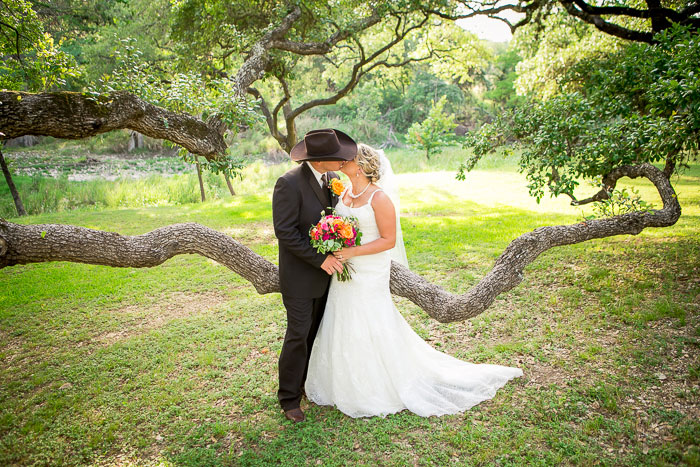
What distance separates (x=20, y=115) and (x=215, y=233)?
2031 millimetres

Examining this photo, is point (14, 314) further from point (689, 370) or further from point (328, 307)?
point (689, 370)

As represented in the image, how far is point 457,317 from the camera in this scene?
4.86m

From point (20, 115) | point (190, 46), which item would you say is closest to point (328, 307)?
point (20, 115)

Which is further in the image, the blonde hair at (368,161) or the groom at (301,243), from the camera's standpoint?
the blonde hair at (368,161)

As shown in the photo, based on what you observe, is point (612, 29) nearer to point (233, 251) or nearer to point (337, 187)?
point (337, 187)

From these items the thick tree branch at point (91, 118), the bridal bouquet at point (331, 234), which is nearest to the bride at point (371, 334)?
the bridal bouquet at point (331, 234)

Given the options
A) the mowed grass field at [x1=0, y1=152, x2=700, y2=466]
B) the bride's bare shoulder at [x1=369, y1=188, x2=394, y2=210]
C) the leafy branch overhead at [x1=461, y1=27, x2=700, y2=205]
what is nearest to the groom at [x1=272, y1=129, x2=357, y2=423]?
the bride's bare shoulder at [x1=369, y1=188, x2=394, y2=210]

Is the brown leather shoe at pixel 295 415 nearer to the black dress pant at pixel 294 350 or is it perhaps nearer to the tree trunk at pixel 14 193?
the black dress pant at pixel 294 350

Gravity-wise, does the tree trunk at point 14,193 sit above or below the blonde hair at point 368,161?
below

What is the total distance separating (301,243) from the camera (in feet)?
12.5

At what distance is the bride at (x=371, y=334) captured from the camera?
4035 mm

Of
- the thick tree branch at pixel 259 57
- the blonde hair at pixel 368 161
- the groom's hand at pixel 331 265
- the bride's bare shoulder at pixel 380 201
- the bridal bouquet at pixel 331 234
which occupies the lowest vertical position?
the groom's hand at pixel 331 265

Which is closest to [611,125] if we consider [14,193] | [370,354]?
[370,354]

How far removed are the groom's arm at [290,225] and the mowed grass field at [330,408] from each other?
1.71m
